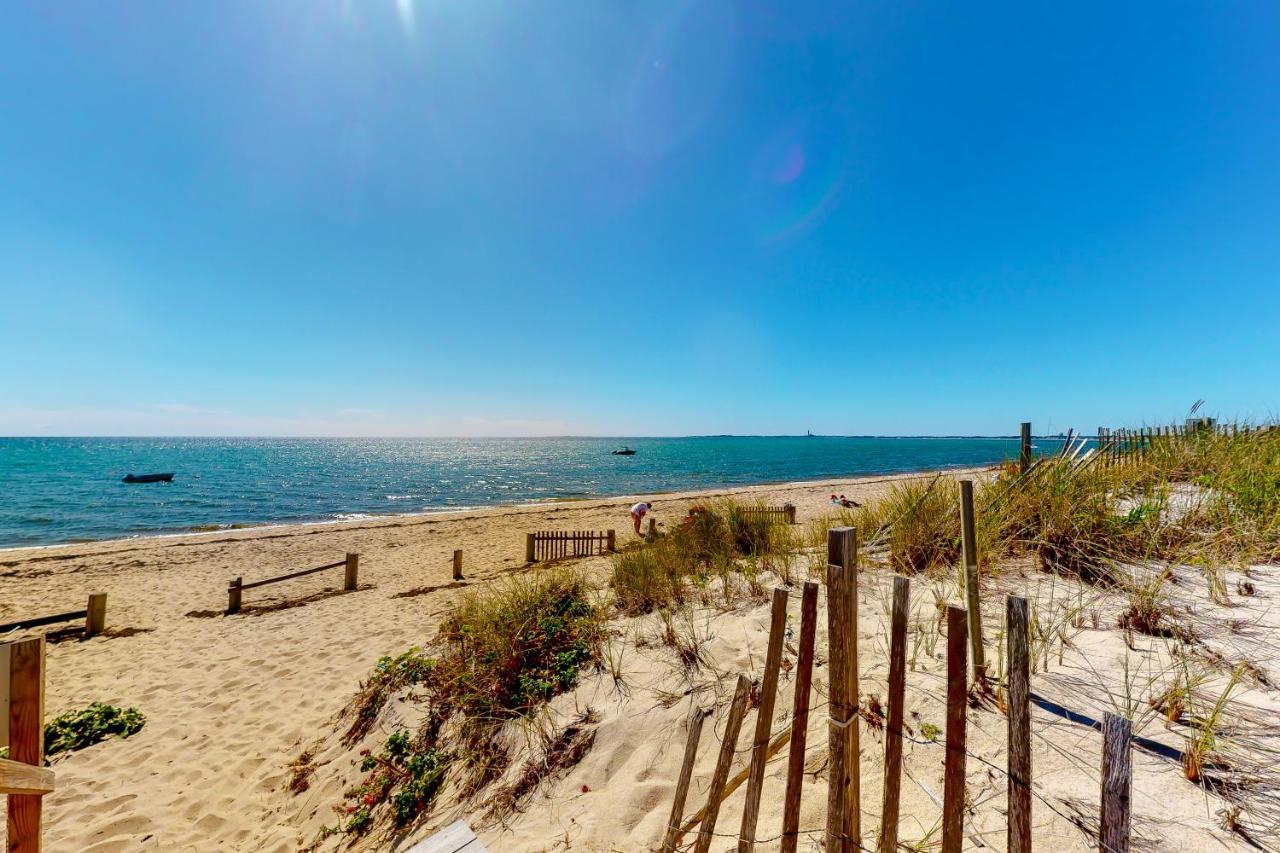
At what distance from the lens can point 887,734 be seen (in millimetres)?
1576

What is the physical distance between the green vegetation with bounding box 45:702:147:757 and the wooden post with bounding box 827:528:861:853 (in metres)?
7.65

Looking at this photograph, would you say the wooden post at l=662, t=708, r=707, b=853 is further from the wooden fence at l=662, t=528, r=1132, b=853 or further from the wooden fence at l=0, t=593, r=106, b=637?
the wooden fence at l=0, t=593, r=106, b=637

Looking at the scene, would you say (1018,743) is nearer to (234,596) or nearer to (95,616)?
(234,596)

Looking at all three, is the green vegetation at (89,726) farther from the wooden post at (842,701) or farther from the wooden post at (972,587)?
the wooden post at (972,587)

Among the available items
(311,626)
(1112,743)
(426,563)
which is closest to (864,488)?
(426,563)

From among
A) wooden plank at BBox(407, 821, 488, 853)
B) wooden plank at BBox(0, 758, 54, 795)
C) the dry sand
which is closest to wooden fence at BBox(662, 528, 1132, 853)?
the dry sand

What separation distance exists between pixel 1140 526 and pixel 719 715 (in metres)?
5.20

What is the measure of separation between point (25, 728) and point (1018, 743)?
4.04m

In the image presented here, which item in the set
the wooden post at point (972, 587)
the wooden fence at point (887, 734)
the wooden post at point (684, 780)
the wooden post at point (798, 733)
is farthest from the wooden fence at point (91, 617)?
the wooden post at point (972, 587)

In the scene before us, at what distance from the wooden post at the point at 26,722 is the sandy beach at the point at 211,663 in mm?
2176

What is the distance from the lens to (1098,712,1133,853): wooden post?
127 cm

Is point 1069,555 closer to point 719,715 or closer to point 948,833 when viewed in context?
point 719,715

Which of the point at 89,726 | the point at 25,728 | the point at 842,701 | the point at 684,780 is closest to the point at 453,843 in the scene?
the point at 684,780

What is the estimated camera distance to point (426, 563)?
1401cm
